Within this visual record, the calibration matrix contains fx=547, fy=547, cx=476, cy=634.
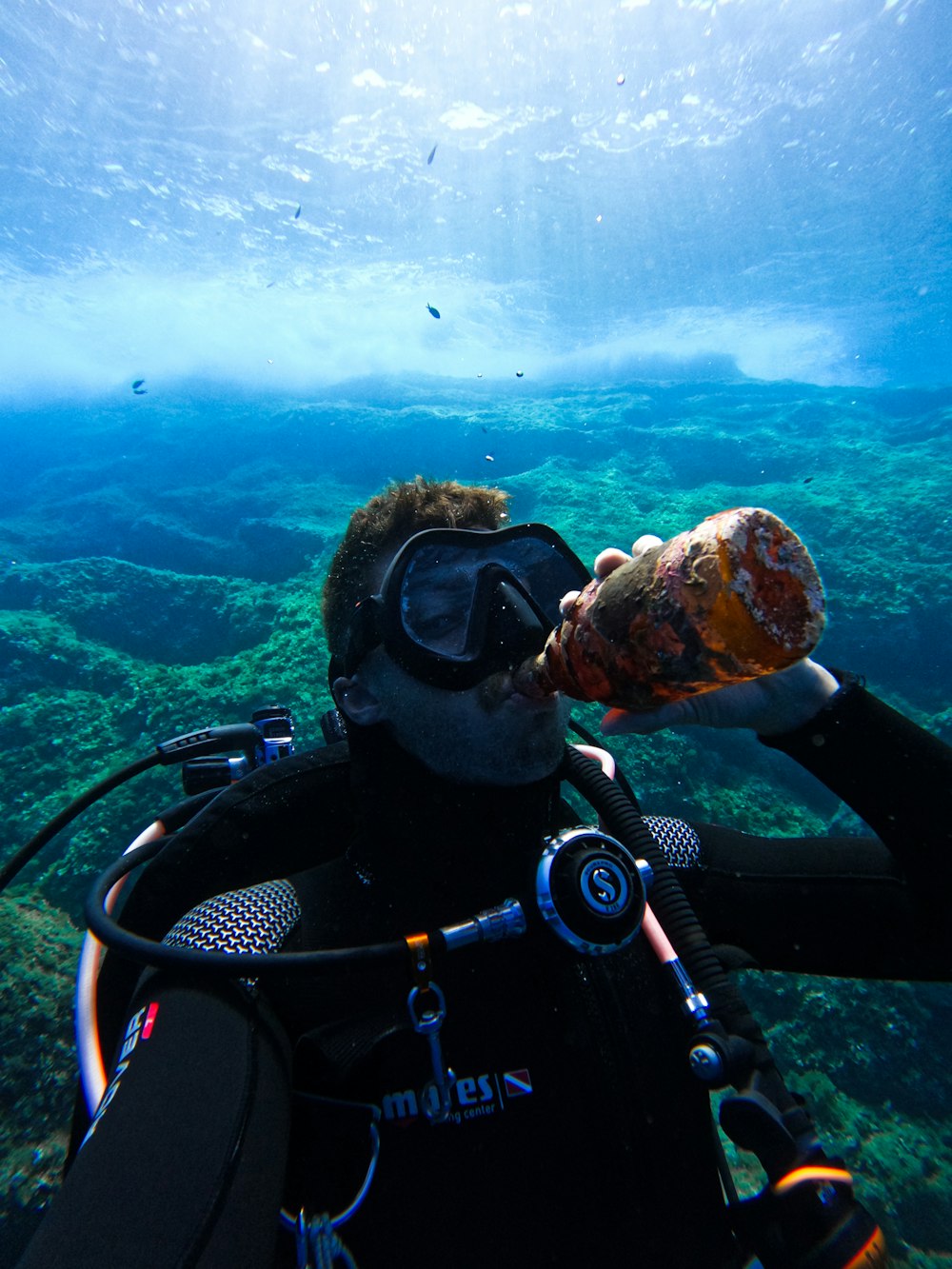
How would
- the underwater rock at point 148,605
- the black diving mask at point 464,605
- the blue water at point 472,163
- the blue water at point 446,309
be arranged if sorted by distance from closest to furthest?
the black diving mask at point 464,605 → the blue water at point 446,309 → the underwater rock at point 148,605 → the blue water at point 472,163

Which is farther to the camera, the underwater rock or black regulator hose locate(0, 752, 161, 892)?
the underwater rock

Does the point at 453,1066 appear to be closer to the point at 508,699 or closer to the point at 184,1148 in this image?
the point at 184,1148

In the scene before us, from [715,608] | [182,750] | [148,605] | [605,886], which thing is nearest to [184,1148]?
[605,886]

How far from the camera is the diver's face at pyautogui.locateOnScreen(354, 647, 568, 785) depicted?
1.92 meters

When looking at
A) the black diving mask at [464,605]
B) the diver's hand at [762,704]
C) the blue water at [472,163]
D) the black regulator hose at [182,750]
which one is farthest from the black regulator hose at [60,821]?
the blue water at [472,163]

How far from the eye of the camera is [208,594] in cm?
1538

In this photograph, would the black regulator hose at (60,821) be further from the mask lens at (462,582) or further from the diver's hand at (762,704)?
the diver's hand at (762,704)

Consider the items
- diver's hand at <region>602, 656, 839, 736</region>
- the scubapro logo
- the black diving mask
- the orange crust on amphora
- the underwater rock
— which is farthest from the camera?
the underwater rock

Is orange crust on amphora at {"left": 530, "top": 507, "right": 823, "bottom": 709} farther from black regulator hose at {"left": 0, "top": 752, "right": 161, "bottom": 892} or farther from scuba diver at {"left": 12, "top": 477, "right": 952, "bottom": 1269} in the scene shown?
black regulator hose at {"left": 0, "top": 752, "right": 161, "bottom": 892}

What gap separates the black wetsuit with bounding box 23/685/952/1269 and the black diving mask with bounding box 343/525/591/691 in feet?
1.36

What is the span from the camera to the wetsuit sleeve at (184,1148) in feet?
3.84

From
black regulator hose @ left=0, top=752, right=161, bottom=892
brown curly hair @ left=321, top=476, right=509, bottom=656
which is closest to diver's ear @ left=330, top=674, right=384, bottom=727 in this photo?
brown curly hair @ left=321, top=476, right=509, bottom=656

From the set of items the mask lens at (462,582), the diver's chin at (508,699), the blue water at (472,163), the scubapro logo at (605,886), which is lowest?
the scubapro logo at (605,886)

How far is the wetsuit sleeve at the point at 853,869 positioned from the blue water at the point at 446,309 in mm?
5159
